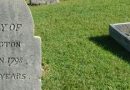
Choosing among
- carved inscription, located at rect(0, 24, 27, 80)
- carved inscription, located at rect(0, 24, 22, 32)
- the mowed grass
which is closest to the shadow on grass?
the mowed grass

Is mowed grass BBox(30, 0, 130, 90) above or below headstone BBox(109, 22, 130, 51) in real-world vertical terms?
below

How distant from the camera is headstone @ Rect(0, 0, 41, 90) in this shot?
4.82m

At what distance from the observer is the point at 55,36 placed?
8.63 metres

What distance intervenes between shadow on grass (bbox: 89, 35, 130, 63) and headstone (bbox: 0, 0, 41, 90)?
2.49m

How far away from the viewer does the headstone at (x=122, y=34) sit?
7504mm

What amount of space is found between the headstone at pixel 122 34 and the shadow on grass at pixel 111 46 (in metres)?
0.10

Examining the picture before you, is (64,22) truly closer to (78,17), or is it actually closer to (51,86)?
(78,17)

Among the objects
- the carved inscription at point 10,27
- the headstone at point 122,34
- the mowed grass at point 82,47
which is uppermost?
the carved inscription at point 10,27

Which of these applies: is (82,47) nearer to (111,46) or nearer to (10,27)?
(111,46)

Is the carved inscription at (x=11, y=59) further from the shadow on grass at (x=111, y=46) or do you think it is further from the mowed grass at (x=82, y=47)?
the shadow on grass at (x=111, y=46)

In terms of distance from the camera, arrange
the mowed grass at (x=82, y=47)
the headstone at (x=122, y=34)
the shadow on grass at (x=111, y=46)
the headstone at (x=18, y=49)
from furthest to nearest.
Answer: the headstone at (x=122, y=34), the shadow on grass at (x=111, y=46), the mowed grass at (x=82, y=47), the headstone at (x=18, y=49)

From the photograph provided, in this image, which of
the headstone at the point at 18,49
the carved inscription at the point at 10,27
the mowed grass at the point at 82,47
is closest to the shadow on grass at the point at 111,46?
the mowed grass at the point at 82,47

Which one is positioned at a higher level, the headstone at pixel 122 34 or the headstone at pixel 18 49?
the headstone at pixel 18 49

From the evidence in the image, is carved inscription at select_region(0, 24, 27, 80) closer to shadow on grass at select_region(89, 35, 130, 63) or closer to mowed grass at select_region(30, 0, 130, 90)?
mowed grass at select_region(30, 0, 130, 90)
